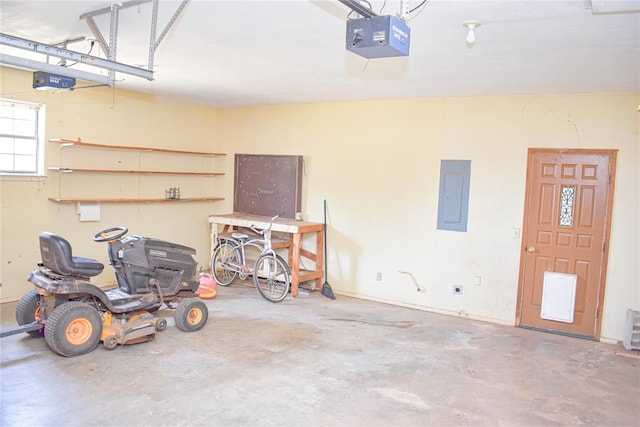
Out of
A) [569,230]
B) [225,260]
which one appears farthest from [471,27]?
[225,260]

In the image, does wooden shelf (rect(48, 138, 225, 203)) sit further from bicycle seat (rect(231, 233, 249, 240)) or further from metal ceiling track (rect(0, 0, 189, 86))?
metal ceiling track (rect(0, 0, 189, 86))

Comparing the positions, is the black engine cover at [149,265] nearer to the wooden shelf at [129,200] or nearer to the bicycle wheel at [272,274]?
the bicycle wheel at [272,274]

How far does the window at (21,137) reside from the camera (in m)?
5.29

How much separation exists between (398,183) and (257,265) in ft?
6.77

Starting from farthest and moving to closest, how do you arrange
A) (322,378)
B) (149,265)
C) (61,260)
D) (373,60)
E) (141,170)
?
1. (141,170)
2. (149,265)
3. (373,60)
4. (61,260)
5. (322,378)

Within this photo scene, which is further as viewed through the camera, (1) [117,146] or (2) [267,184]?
(2) [267,184]

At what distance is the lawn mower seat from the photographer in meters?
3.92

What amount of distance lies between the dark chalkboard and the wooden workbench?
0.20m

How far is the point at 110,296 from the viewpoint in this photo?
14.2 ft

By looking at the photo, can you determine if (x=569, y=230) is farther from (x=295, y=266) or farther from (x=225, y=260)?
(x=225, y=260)

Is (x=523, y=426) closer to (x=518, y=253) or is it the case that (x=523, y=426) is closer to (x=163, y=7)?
(x=518, y=253)

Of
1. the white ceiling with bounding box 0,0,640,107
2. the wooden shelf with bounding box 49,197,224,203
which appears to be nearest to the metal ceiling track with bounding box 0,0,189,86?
the white ceiling with bounding box 0,0,640,107

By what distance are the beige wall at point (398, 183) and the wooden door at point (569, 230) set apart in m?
0.10

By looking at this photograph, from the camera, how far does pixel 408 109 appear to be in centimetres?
601
